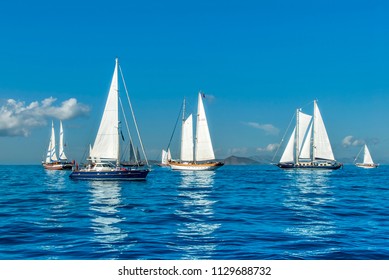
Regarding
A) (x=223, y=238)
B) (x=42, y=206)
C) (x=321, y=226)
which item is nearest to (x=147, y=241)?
(x=223, y=238)

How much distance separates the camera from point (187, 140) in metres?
116

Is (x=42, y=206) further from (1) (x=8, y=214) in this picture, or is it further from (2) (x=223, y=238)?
(2) (x=223, y=238)

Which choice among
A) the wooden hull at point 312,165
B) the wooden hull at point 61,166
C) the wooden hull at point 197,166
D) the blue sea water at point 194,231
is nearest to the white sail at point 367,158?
the wooden hull at point 312,165

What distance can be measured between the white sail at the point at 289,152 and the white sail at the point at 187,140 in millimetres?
27573

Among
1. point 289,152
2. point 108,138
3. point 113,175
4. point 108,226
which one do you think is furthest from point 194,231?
point 289,152

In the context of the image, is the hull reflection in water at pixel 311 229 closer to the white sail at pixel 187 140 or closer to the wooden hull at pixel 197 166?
the white sail at pixel 187 140

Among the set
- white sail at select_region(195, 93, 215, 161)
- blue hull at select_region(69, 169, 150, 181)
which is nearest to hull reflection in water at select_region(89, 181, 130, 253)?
blue hull at select_region(69, 169, 150, 181)

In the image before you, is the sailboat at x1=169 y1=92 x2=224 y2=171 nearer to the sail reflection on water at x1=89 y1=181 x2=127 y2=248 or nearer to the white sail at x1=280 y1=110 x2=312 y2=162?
the white sail at x1=280 y1=110 x2=312 y2=162

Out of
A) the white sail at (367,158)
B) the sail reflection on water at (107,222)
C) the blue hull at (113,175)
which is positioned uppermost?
the white sail at (367,158)

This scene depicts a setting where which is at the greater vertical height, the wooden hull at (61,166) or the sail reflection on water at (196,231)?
the wooden hull at (61,166)

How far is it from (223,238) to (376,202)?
72.9 ft

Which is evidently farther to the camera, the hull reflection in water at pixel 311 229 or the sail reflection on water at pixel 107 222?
the sail reflection on water at pixel 107 222

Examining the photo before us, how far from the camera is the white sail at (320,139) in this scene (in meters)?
124

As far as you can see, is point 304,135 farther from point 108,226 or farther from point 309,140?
point 108,226
